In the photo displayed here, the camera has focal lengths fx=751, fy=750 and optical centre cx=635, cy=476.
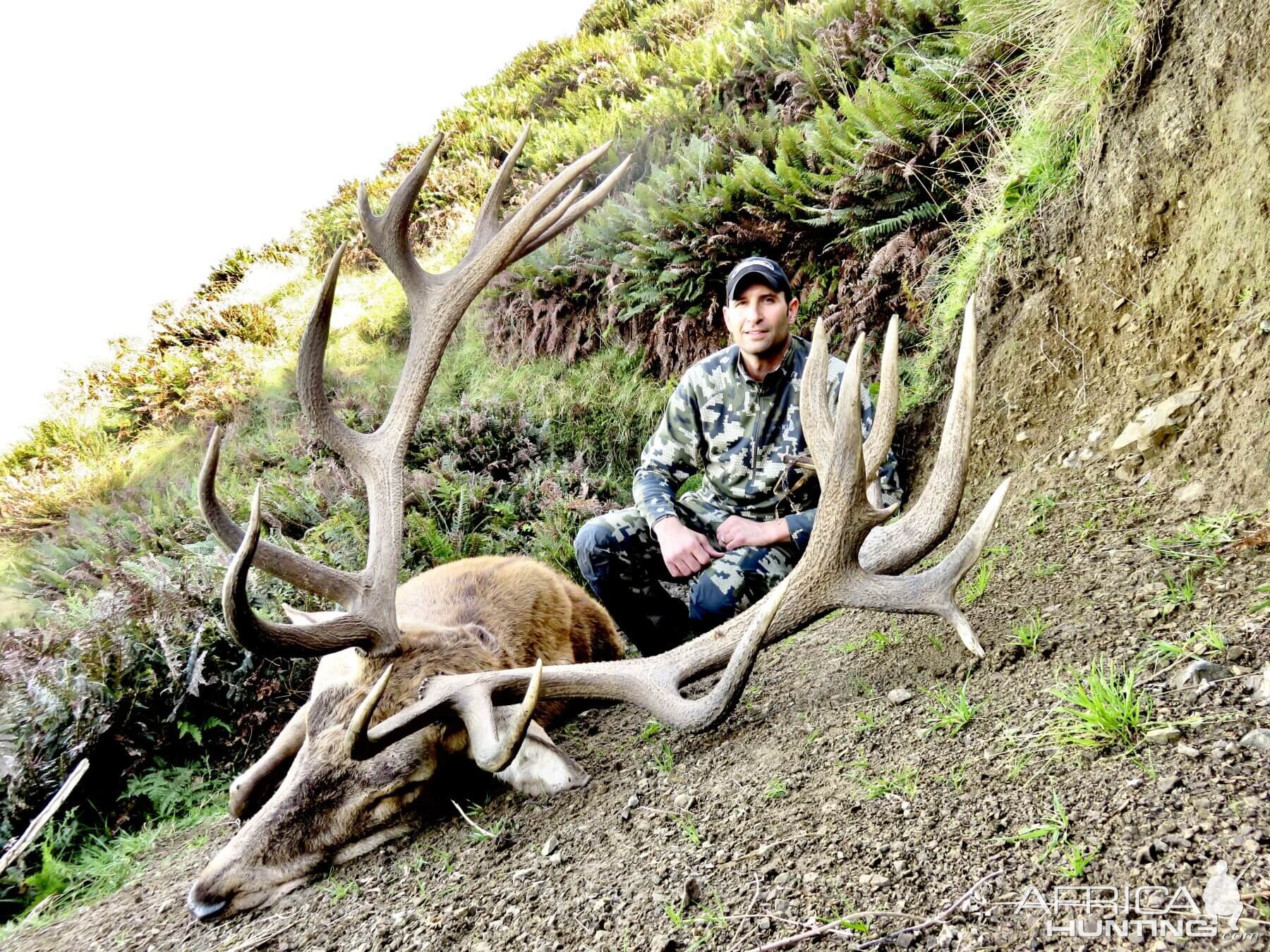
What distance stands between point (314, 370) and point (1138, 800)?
3.31 m

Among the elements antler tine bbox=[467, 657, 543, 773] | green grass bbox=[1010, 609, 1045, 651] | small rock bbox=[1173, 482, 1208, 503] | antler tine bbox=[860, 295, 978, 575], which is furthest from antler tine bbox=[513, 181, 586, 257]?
small rock bbox=[1173, 482, 1208, 503]

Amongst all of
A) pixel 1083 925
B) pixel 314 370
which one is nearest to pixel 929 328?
pixel 314 370

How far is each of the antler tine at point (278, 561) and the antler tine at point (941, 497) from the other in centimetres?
210

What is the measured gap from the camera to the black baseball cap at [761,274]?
4.35m

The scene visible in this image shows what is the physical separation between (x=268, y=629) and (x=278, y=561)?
0.35 m

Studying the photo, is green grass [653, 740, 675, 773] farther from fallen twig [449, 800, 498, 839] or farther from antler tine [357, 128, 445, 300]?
antler tine [357, 128, 445, 300]

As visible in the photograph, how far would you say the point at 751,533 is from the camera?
4.39 m

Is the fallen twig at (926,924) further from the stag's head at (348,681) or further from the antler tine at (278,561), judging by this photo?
the antler tine at (278,561)

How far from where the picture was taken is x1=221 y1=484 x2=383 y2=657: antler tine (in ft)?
8.40

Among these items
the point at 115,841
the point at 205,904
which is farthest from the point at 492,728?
the point at 115,841

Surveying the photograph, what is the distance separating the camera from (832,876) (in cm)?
182

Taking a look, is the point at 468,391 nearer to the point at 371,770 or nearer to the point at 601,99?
the point at 601,99

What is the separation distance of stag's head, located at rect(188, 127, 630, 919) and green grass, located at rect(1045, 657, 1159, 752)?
61.1 inches

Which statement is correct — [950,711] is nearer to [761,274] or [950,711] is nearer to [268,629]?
[268,629]
